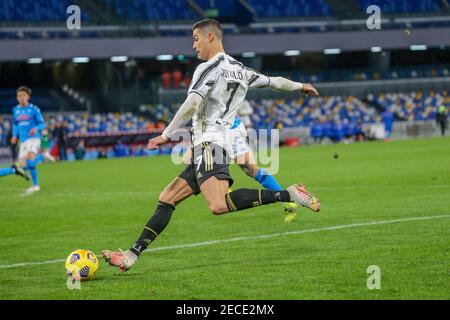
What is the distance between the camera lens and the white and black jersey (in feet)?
29.9

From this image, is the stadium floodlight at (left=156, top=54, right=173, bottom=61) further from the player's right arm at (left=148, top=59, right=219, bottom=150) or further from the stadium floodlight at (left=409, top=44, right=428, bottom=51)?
the player's right arm at (left=148, top=59, right=219, bottom=150)

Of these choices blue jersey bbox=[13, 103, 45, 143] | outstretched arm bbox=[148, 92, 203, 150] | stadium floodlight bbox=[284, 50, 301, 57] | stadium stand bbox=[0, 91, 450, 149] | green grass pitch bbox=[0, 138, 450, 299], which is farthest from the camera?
stadium floodlight bbox=[284, 50, 301, 57]

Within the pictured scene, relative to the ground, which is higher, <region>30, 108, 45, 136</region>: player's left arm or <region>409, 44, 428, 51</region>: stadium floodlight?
<region>409, 44, 428, 51</region>: stadium floodlight

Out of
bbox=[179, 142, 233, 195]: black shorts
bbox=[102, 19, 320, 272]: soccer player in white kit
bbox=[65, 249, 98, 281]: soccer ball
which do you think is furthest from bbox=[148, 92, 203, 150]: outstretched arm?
bbox=[65, 249, 98, 281]: soccer ball

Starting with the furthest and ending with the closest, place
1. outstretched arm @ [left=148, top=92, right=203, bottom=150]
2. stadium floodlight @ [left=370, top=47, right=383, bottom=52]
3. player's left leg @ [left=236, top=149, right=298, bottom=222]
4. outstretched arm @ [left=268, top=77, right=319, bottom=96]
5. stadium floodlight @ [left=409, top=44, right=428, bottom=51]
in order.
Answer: stadium floodlight @ [left=409, top=44, right=428, bottom=51], stadium floodlight @ [left=370, top=47, right=383, bottom=52], player's left leg @ [left=236, top=149, right=298, bottom=222], outstretched arm @ [left=268, top=77, right=319, bottom=96], outstretched arm @ [left=148, top=92, right=203, bottom=150]

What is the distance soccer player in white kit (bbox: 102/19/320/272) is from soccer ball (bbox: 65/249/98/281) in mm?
170

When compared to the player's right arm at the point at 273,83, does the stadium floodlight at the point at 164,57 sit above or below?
above

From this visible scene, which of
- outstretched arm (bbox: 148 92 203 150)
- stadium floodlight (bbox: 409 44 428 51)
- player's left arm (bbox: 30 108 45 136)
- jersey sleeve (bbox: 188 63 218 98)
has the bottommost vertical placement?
outstretched arm (bbox: 148 92 203 150)

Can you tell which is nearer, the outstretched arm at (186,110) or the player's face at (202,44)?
the outstretched arm at (186,110)

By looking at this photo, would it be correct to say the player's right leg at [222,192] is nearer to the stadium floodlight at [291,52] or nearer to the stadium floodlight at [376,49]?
the stadium floodlight at [291,52]

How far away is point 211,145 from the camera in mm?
9242

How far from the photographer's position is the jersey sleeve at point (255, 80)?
9.58 metres

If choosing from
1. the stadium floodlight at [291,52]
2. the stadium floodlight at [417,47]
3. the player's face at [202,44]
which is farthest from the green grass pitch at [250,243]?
the stadium floodlight at [417,47]

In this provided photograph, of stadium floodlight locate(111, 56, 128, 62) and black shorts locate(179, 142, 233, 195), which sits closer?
black shorts locate(179, 142, 233, 195)
